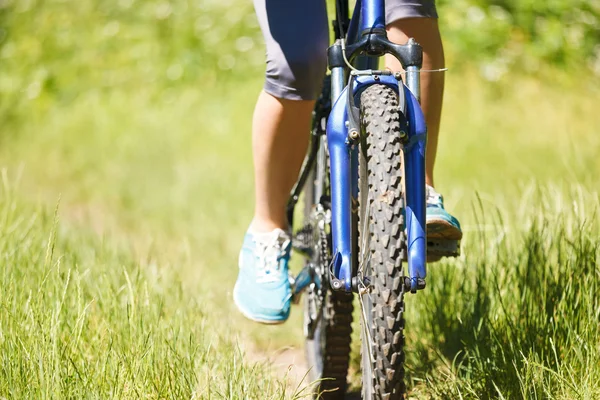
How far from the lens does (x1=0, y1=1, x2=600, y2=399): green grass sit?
1998mm

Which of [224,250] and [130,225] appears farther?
[130,225]

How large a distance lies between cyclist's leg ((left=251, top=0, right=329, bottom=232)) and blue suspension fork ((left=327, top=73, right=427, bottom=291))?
300mm

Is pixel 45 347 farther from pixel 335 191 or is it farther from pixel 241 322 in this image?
pixel 241 322

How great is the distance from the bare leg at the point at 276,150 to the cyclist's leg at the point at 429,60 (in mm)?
289

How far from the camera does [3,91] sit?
6.77 m

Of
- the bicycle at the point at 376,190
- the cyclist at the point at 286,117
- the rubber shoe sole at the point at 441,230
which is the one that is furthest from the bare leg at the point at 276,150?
the rubber shoe sole at the point at 441,230

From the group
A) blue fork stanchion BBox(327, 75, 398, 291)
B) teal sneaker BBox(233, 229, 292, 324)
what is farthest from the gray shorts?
teal sneaker BBox(233, 229, 292, 324)

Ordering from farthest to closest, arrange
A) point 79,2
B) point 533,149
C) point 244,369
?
point 79,2
point 533,149
point 244,369

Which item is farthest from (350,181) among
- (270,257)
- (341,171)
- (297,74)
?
(270,257)

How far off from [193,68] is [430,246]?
479 cm

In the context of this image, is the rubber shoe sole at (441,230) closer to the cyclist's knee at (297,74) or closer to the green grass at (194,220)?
the green grass at (194,220)

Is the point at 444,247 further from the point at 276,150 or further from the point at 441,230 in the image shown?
the point at 276,150

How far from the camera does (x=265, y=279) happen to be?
2330mm

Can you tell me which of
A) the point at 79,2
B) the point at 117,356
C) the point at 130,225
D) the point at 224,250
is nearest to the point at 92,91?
the point at 79,2
